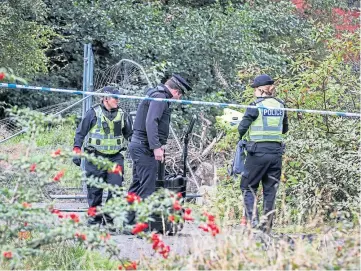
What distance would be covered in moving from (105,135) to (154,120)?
90cm

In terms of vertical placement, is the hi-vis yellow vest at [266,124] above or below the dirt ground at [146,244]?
above

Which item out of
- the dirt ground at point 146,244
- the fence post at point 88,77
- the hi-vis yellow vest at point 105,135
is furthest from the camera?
the fence post at point 88,77

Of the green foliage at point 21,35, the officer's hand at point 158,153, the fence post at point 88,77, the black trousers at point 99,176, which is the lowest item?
the black trousers at point 99,176

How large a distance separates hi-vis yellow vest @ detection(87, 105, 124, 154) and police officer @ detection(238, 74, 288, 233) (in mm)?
1757

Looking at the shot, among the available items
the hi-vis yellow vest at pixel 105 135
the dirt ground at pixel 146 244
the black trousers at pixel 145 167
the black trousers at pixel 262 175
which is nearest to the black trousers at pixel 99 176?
the hi-vis yellow vest at pixel 105 135

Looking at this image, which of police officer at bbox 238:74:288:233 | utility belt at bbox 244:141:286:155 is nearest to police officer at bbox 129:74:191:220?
police officer at bbox 238:74:288:233

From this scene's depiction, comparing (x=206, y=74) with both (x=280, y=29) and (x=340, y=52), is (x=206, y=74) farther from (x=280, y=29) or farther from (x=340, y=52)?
(x=340, y=52)

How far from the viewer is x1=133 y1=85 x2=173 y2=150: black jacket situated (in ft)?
28.6

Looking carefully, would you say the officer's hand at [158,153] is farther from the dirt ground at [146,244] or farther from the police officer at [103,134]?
the dirt ground at [146,244]

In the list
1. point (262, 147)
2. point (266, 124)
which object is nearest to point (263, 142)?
point (262, 147)

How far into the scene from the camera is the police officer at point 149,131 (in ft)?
28.7

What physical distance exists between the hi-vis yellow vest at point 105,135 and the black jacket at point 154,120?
0.41 m

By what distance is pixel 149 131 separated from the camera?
8.71 metres

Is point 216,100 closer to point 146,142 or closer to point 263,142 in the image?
point 146,142
